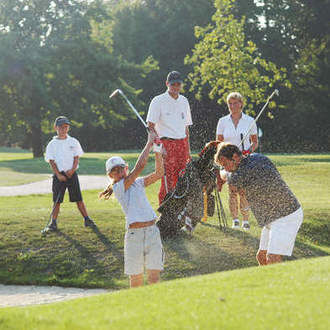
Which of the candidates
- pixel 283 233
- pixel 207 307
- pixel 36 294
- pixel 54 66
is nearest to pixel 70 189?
pixel 36 294

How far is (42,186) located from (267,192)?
14199mm

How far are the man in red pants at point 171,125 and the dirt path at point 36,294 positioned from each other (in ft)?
6.98

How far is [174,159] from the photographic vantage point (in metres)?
9.37

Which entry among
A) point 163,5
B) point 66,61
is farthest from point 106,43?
point 163,5

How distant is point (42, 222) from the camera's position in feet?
35.1

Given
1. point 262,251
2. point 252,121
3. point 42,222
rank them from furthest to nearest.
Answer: point 42,222
point 252,121
point 262,251

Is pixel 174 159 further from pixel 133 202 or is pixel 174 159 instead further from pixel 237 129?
pixel 133 202

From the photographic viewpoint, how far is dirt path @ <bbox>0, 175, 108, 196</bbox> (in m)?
17.9

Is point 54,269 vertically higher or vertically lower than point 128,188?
lower

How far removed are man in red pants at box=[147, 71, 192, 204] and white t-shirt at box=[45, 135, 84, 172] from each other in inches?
56.7

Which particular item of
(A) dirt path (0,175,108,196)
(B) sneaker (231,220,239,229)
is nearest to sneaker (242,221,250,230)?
(B) sneaker (231,220,239,229)

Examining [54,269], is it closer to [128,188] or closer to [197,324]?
[128,188]

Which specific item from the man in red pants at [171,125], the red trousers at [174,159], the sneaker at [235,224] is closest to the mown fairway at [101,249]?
the sneaker at [235,224]

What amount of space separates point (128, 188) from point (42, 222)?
4.85m
